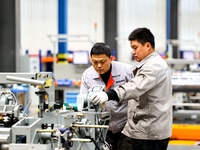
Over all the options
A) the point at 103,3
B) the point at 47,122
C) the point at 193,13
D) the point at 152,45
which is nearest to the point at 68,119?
the point at 47,122

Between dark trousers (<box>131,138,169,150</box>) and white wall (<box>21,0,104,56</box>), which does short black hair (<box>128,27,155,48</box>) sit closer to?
dark trousers (<box>131,138,169,150</box>)

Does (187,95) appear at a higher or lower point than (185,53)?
lower

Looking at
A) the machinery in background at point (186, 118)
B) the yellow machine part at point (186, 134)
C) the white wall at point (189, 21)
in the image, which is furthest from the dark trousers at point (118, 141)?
the white wall at point (189, 21)

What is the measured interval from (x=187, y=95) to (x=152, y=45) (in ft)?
14.6

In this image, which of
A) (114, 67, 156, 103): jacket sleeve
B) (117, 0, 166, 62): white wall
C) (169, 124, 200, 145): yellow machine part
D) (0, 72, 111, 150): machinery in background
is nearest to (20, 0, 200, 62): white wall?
(117, 0, 166, 62): white wall

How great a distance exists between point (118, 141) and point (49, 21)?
28.1 ft

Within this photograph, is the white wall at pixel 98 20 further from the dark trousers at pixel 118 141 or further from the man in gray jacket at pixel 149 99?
the man in gray jacket at pixel 149 99

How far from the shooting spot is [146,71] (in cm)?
249

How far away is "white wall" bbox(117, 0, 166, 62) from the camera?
41.7ft

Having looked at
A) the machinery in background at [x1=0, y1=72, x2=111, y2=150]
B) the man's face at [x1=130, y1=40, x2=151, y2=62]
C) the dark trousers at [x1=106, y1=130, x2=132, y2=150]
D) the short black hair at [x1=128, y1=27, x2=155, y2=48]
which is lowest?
the dark trousers at [x1=106, y1=130, x2=132, y2=150]

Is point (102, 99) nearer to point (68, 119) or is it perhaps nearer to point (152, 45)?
point (68, 119)

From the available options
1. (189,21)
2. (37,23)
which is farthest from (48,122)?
(189,21)

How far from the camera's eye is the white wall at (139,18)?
12703 millimetres

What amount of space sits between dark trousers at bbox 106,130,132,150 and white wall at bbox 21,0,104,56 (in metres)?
6.64
